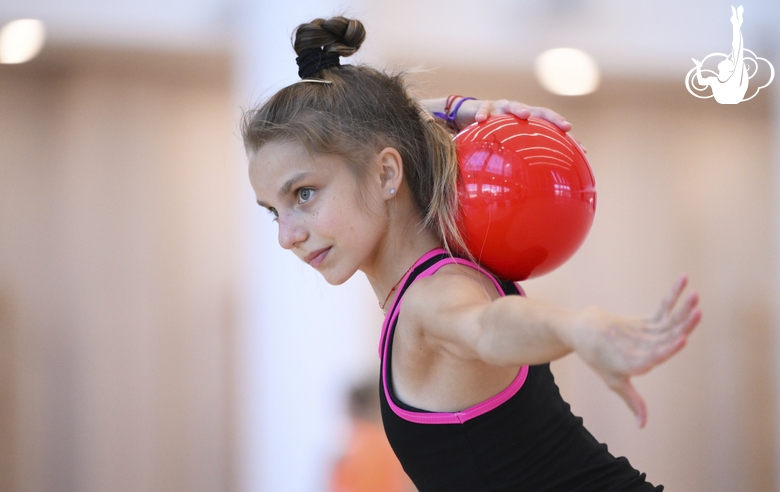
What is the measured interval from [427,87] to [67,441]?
188 cm

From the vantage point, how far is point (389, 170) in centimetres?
106

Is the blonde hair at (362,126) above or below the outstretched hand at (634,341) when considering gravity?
above

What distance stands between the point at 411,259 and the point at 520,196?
0.61ft

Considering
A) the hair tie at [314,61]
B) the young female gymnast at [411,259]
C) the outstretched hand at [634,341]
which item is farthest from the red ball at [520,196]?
the outstretched hand at [634,341]

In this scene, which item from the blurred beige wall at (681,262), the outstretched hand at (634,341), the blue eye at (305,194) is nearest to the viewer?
the outstretched hand at (634,341)

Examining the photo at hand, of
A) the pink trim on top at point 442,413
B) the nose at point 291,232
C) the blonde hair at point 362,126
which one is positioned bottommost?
the pink trim on top at point 442,413

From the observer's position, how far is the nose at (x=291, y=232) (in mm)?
1031

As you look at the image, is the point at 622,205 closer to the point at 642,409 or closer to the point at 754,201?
the point at 754,201

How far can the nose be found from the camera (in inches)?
40.6

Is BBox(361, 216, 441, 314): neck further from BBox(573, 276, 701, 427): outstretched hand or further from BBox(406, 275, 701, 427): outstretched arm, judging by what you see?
BBox(573, 276, 701, 427): outstretched hand

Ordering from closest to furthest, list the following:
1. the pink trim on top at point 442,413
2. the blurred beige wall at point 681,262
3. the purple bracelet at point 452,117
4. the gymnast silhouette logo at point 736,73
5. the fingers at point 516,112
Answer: the pink trim on top at point 442,413 < the fingers at point 516,112 < the purple bracelet at point 452,117 < the blurred beige wall at point 681,262 < the gymnast silhouette logo at point 736,73

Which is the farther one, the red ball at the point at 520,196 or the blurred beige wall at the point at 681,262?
the blurred beige wall at the point at 681,262

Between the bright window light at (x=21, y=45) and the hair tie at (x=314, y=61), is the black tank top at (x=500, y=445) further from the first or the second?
the bright window light at (x=21, y=45)

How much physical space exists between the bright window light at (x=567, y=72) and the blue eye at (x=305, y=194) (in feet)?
6.74
